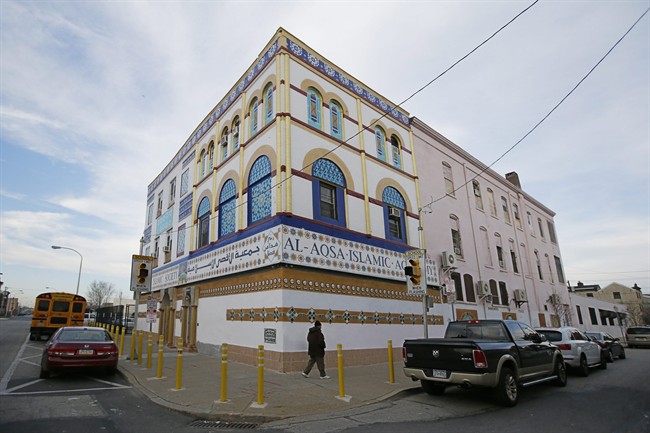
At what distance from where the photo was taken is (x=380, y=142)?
59.7 feet

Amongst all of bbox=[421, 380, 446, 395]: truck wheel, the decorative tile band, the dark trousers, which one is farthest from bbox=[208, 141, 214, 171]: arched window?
bbox=[421, 380, 446, 395]: truck wheel

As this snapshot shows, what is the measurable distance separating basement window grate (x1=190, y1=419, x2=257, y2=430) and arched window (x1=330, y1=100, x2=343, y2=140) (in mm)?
11552

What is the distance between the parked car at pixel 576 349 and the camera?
1162 cm

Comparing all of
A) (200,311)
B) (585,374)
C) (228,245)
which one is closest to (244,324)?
(228,245)

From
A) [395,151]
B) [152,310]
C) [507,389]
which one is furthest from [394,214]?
[152,310]

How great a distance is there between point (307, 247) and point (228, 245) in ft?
14.0

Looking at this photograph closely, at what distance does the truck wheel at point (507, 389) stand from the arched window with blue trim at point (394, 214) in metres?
9.31

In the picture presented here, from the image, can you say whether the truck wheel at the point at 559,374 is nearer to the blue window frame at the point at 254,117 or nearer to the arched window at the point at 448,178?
the blue window frame at the point at 254,117

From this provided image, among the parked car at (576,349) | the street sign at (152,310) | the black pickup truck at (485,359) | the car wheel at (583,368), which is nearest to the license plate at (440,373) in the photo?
the black pickup truck at (485,359)

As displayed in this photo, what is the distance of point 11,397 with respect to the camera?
7.77m

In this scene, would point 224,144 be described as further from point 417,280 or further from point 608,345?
point 608,345

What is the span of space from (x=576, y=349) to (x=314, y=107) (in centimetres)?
1257

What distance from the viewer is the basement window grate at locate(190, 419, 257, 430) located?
6.39 metres

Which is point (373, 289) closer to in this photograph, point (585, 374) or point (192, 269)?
point (585, 374)
